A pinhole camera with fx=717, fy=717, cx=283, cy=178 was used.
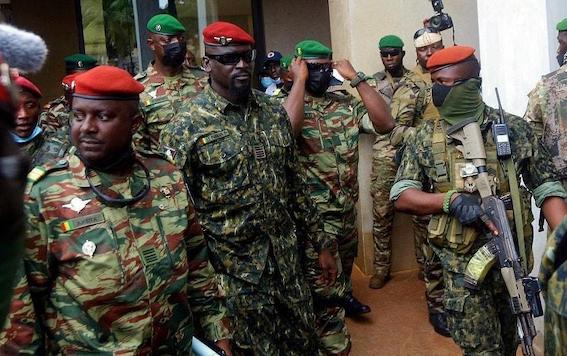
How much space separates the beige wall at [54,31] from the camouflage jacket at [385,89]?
479 centimetres

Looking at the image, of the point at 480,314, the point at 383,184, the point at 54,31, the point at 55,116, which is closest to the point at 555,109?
the point at 480,314

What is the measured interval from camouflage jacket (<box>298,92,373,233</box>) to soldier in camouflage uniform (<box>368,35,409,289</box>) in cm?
105

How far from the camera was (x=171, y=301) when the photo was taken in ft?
8.34

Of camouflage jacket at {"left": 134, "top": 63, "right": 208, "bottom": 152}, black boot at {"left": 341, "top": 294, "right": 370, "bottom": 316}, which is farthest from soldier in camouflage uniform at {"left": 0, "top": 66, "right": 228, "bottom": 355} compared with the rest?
black boot at {"left": 341, "top": 294, "right": 370, "bottom": 316}

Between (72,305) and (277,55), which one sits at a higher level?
(277,55)

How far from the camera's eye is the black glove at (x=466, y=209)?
11.1 feet

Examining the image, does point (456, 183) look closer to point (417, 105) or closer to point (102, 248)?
point (102, 248)

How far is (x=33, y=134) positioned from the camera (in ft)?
13.6

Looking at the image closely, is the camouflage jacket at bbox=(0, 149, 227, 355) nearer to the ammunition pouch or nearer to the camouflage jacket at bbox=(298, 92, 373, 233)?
the ammunition pouch

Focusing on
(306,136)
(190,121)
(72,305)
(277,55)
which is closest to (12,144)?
(72,305)

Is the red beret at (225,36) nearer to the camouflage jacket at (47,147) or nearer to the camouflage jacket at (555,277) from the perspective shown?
the camouflage jacket at (47,147)

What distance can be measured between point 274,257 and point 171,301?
3.66 feet

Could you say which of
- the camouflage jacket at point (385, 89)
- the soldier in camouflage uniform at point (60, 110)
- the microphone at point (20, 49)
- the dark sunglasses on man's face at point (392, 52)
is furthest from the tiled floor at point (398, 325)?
the microphone at point (20, 49)

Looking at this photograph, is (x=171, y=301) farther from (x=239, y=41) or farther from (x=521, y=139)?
A: (x=521, y=139)
